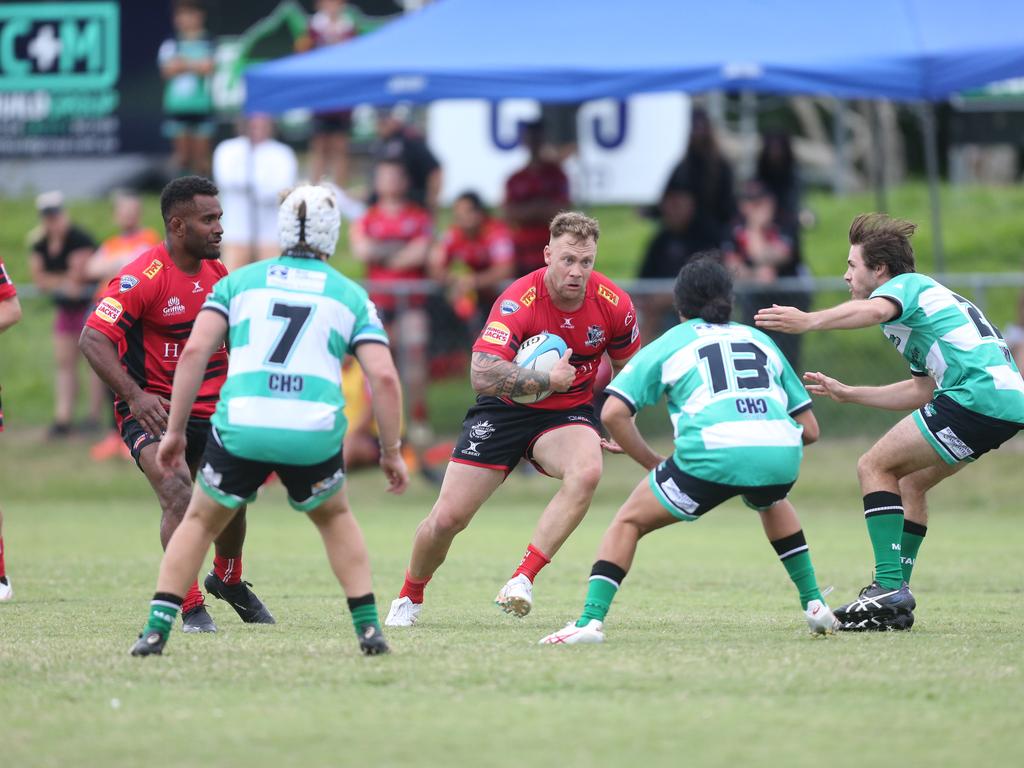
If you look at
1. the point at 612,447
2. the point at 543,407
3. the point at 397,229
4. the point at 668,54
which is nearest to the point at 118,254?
the point at 397,229

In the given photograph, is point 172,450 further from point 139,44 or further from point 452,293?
point 139,44

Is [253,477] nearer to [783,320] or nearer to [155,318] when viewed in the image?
[155,318]

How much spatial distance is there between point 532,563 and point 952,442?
2195 millimetres

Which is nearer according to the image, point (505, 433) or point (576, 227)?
point (576, 227)

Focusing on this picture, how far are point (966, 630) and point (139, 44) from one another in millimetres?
14754

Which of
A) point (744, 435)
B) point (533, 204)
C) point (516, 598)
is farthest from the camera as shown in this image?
point (533, 204)

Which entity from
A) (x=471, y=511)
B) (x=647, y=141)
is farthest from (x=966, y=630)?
(x=647, y=141)

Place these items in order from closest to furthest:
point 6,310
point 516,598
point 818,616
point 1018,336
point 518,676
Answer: point 518,676 < point 818,616 < point 516,598 < point 6,310 < point 1018,336

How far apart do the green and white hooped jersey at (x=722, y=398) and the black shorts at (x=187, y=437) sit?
7.95 ft

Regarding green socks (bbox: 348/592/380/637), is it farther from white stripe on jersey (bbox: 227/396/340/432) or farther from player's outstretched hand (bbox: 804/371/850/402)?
player's outstretched hand (bbox: 804/371/850/402)

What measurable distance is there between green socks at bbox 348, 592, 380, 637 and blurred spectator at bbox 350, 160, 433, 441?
934 centimetres

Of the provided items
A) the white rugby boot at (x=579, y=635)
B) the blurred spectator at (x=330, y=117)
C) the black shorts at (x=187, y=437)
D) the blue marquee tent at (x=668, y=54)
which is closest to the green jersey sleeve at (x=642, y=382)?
the white rugby boot at (x=579, y=635)

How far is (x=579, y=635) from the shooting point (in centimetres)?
704

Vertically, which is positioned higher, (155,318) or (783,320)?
(783,320)
